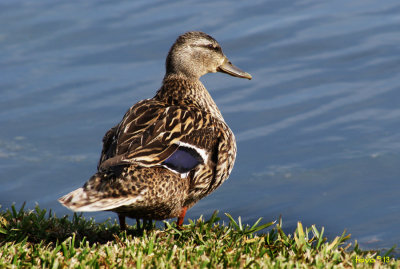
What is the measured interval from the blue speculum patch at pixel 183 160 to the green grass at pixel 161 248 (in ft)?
1.48

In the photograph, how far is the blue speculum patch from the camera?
5.19 meters

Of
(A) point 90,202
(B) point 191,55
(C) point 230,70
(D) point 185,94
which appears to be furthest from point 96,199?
(C) point 230,70

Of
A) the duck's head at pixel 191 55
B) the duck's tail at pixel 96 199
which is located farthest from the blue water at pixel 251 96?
the duck's tail at pixel 96 199

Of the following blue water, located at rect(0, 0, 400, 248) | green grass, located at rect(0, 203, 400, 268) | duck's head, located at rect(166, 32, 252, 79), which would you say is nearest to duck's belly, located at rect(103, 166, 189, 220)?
green grass, located at rect(0, 203, 400, 268)

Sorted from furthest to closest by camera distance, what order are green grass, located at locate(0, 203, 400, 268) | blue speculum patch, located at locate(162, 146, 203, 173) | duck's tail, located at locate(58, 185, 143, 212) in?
blue speculum patch, located at locate(162, 146, 203, 173) → duck's tail, located at locate(58, 185, 143, 212) → green grass, located at locate(0, 203, 400, 268)

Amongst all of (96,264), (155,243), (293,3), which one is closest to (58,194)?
(155,243)

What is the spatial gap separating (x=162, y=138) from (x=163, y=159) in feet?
0.82

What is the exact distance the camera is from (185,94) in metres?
6.36

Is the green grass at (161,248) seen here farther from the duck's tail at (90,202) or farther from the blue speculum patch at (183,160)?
the blue speculum patch at (183,160)

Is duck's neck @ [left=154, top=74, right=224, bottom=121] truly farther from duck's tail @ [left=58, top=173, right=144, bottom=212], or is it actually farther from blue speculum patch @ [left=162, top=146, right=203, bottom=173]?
duck's tail @ [left=58, top=173, right=144, bottom=212]

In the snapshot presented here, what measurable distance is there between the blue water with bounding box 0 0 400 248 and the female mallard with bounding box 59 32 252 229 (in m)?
3.02

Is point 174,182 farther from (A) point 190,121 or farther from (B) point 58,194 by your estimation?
(B) point 58,194

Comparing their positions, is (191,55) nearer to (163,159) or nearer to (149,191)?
(163,159)

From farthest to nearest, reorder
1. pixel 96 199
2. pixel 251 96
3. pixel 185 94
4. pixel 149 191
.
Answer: pixel 251 96 → pixel 185 94 → pixel 149 191 → pixel 96 199
